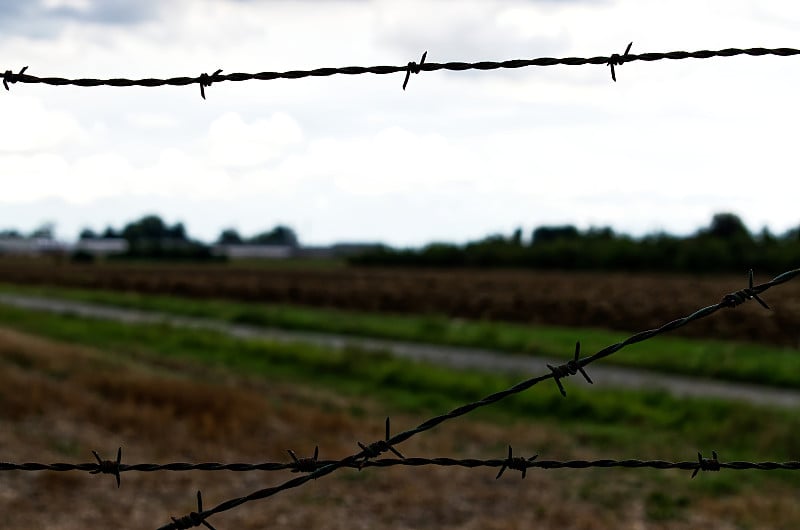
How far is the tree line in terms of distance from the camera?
187 ft

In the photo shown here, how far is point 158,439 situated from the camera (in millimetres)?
10664

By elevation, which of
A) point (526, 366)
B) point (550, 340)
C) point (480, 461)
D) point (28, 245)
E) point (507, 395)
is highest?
point (507, 395)

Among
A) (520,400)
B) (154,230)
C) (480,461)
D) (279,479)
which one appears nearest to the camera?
(480,461)

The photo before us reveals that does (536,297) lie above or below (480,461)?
below

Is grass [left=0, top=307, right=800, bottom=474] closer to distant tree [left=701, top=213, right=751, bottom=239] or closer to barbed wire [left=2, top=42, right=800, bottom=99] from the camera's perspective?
barbed wire [left=2, top=42, right=800, bottom=99]

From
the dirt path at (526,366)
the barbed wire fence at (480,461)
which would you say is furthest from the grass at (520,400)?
the barbed wire fence at (480,461)

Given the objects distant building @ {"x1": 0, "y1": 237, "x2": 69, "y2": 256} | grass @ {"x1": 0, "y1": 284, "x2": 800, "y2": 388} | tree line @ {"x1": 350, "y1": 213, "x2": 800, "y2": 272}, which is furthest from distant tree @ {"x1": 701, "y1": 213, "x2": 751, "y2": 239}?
distant building @ {"x1": 0, "y1": 237, "x2": 69, "y2": 256}

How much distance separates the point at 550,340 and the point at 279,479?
51.7ft

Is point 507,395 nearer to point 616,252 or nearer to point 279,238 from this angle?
point 616,252

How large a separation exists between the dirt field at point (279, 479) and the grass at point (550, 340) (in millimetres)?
7457

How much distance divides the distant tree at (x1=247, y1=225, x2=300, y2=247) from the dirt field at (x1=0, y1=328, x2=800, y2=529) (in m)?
140

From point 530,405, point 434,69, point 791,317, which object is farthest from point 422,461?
point 791,317

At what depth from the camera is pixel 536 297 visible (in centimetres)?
3988

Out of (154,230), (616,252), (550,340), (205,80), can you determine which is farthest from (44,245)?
(205,80)
